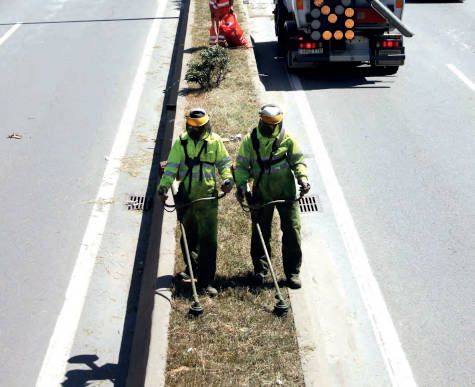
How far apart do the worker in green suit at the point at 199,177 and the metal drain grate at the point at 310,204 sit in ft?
7.29

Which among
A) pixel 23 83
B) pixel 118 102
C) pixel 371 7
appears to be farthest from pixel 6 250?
pixel 371 7

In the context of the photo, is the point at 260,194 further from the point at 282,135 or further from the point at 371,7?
the point at 371,7

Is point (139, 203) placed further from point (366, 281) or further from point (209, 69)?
point (209, 69)

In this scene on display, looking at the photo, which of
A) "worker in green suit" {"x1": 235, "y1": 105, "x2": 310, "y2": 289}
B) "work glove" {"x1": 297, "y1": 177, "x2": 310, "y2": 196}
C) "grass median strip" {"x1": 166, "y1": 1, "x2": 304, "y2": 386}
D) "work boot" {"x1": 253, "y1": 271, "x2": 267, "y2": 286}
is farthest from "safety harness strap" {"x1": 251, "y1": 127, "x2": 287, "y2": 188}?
"grass median strip" {"x1": 166, "y1": 1, "x2": 304, "y2": 386}

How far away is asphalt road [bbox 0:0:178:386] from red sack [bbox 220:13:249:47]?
168 centimetres

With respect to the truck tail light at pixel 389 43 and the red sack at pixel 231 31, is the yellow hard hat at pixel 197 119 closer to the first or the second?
the truck tail light at pixel 389 43

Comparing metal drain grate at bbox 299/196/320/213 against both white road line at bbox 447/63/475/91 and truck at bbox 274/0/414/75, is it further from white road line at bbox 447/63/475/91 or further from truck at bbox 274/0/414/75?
white road line at bbox 447/63/475/91

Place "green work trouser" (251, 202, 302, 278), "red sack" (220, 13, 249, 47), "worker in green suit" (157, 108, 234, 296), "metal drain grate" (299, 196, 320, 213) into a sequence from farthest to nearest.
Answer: "red sack" (220, 13, 249, 47), "metal drain grate" (299, 196, 320, 213), "green work trouser" (251, 202, 302, 278), "worker in green suit" (157, 108, 234, 296)

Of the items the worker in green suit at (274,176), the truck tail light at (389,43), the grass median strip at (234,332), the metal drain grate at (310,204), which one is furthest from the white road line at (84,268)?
the truck tail light at (389,43)

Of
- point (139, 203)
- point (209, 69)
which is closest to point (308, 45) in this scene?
point (209, 69)

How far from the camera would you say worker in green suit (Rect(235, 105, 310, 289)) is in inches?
261

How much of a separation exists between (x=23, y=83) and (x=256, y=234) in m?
8.55

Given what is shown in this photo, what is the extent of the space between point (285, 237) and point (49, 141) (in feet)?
17.8

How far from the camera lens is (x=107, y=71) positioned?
14.5 m
